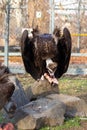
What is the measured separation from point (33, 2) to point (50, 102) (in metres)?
8.26

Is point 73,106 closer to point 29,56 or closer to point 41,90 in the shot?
point 41,90

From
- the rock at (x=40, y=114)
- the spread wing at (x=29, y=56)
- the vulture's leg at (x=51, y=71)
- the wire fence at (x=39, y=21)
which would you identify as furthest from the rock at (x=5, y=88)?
the wire fence at (x=39, y=21)

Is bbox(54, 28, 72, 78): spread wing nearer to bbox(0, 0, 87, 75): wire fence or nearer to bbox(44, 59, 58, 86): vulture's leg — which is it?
bbox(44, 59, 58, 86): vulture's leg

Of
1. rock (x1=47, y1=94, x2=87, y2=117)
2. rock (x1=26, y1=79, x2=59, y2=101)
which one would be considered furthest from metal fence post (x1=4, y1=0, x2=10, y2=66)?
rock (x1=47, y1=94, x2=87, y2=117)

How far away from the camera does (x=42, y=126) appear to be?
6.82m

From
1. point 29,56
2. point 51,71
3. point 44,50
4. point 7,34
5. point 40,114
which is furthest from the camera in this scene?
point 7,34

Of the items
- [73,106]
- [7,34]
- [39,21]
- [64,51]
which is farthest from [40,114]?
[39,21]

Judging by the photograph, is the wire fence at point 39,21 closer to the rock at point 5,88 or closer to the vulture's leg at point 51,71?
the vulture's leg at point 51,71

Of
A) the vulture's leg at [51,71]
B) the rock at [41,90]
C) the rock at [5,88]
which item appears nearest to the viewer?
the rock at [5,88]

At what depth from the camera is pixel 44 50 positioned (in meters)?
7.64

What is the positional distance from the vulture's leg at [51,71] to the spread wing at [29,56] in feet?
0.38

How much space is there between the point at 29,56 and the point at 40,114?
1.33m

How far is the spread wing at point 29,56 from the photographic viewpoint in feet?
25.0

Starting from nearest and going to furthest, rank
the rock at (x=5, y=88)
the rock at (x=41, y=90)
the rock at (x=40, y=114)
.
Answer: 1. the rock at (x=5, y=88)
2. the rock at (x=40, y=114)
3. the rock at (x=41, y=90)
